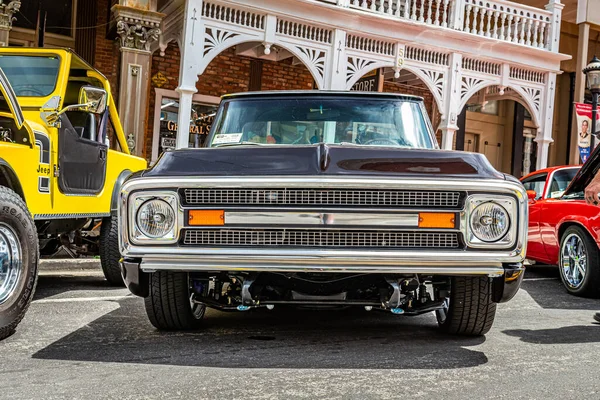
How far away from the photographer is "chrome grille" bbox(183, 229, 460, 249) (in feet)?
12.2

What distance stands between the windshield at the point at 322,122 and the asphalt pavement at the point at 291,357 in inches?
50.9

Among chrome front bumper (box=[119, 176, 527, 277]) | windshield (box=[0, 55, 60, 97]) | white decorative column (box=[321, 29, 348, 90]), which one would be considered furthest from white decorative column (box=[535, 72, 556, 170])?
chrome front bumper (box=[119, 176, 527, 277])

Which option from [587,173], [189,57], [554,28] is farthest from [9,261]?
[554,28]

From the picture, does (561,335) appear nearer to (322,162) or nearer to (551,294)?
(322,162)

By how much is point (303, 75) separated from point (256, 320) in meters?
12.9

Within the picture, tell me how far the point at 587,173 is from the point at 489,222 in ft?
9.71

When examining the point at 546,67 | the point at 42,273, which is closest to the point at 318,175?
the point at 42,273

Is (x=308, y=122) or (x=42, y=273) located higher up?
(x=308, y=122)

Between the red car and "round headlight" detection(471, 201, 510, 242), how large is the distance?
2647 mm

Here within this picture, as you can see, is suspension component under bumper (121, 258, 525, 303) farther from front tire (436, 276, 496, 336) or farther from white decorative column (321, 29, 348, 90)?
white decorative column (321, 29, 348, 90)

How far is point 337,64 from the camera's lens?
1311 centimetres

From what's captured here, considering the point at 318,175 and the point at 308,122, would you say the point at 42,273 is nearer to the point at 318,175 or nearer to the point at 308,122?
the point at 308,122

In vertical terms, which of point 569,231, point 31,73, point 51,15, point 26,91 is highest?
point 51,15

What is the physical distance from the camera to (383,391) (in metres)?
3.22
